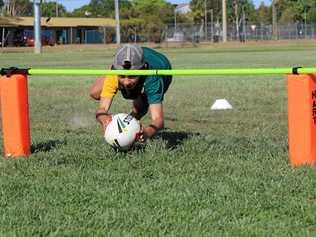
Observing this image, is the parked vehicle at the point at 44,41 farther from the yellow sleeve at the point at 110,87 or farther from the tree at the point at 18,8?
the yellow sleeve at the point at 110,87

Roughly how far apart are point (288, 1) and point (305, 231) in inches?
5125

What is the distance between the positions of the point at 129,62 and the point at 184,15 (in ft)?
448

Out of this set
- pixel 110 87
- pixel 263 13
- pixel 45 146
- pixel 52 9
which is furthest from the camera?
pixel 52 9

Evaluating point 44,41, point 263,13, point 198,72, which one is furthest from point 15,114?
point 263,13

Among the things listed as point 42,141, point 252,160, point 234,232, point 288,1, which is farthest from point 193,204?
point 288,1

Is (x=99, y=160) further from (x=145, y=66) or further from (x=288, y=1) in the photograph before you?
(x=288, y=1)

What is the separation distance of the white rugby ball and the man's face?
0.32m

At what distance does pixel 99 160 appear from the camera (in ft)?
22.3

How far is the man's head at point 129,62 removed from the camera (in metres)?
6.89

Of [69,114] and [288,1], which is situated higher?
[288,1]

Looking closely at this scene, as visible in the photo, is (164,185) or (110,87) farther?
(110,87)

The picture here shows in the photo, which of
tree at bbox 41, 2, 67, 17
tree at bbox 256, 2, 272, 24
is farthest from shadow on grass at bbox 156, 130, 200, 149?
tree at bbox 41, 2, 67, 17

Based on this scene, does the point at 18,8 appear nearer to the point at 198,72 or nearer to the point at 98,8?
the point at 98,8

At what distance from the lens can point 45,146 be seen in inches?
309
